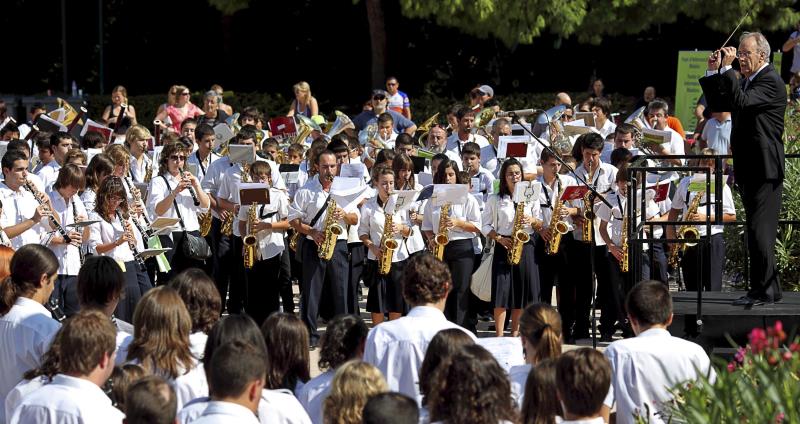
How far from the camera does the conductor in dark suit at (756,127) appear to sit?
8266mm

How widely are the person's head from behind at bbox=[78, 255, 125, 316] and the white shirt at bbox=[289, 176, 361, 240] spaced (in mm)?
4369

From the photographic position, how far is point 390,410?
4.79 m

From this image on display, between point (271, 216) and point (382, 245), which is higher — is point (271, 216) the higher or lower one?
the higher one

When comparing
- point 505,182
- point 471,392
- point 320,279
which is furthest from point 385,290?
point 471,392

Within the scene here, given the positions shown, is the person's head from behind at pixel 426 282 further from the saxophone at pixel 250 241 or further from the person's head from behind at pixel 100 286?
the saxophone at pixel 250 241

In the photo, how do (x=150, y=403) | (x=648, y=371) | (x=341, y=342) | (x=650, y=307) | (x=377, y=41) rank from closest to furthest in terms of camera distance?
(x=150, y=403) → (x=341, y=342) → (x=648, y=371) → (x=650, y=307) → (x=377, y=41)

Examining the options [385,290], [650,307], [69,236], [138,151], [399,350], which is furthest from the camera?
[138,151]

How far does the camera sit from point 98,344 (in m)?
5.45

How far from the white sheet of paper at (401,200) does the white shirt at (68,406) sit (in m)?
5.62

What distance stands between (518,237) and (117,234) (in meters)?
3.32

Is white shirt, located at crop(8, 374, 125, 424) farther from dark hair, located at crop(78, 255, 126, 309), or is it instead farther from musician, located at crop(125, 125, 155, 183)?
musician, located at crop(125, 125, 155, 183)

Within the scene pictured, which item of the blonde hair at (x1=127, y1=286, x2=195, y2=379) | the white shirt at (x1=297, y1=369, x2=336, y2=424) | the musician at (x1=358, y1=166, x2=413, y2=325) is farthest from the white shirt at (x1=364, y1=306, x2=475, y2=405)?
the musician at (x1=358, y1=166, x2=413, y2=325)

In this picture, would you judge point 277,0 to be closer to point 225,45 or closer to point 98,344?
point 225,45

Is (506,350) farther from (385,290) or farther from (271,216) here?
(271,216)
